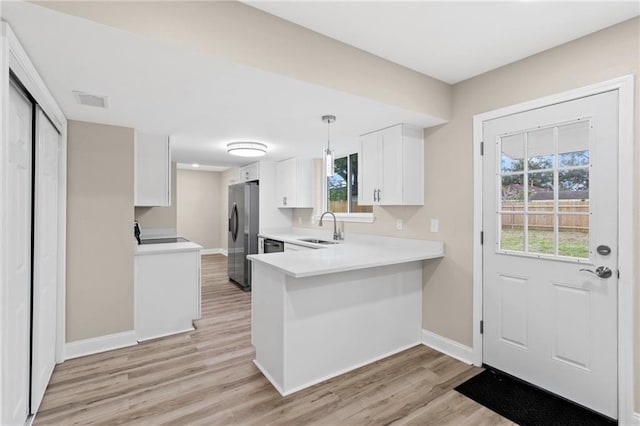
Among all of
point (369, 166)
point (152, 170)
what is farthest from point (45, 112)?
point (369, 166)

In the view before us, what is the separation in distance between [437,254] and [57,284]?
11.1 ft

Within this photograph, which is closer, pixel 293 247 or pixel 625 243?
pixel 625 243

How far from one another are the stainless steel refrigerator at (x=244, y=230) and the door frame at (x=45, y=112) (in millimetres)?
2612

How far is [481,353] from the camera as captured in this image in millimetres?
2678

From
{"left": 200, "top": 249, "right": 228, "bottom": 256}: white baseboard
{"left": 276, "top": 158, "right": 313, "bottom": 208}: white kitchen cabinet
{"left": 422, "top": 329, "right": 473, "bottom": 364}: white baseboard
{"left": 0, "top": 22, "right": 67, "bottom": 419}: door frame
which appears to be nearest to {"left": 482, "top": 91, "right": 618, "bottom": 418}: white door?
{"left": 422, "top": 329, "right": 473, "bottom": 364}: white baseboard

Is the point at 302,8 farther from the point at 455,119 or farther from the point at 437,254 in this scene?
the point at 437,254

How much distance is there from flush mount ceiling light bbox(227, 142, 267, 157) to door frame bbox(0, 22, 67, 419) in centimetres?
167


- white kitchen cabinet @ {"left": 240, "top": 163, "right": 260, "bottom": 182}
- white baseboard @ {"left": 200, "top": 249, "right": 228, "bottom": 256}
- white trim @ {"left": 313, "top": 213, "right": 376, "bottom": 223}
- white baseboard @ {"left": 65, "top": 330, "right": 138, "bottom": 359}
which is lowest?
white baseboard @ {"left": 65, "top": 330, "right": 138, "bottom": 359}

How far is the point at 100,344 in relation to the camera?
2934mm

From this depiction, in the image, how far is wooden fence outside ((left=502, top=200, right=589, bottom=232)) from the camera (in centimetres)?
210

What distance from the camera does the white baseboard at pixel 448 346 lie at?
9.07ft

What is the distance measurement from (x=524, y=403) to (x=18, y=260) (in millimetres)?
3313

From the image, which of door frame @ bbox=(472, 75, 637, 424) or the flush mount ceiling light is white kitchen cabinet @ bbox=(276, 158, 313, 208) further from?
door frame @ bbox=(472, 75, 637, 424)

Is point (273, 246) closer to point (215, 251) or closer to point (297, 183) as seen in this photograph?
point (297, 183)
